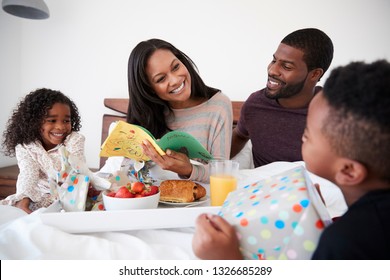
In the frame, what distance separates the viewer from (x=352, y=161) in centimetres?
45

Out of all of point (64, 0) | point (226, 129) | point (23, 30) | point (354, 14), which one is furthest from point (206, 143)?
point (23, 30)

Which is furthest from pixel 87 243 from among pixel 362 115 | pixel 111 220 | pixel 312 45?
pixel 312 45

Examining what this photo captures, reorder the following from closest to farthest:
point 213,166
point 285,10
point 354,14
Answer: point 213,166
point 354,14
point 285,10

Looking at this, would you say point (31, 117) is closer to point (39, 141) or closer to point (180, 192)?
point (39, 141)

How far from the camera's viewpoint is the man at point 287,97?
1.25m

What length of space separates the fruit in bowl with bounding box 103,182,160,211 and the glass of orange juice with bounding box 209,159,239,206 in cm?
17

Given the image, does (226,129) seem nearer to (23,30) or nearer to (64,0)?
(64,0)

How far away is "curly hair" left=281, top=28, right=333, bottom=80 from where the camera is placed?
123cm

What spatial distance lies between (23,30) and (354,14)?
2625 mm

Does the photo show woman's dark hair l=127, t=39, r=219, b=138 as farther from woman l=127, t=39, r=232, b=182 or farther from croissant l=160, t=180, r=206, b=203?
croissant l=160, t=180, r=206, b=203

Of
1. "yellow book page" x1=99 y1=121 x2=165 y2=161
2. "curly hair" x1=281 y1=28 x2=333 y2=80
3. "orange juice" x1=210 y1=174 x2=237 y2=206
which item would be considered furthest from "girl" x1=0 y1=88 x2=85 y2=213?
"curly hair" x1=281 y1=28 x2=333 y2=80

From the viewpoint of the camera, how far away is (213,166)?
2.77ft

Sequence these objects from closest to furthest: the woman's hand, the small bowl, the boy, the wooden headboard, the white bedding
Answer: the boy
the white bedding
the small bowl
the woman's hand
the wooden headboard

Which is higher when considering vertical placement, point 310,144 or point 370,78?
point 370,78
